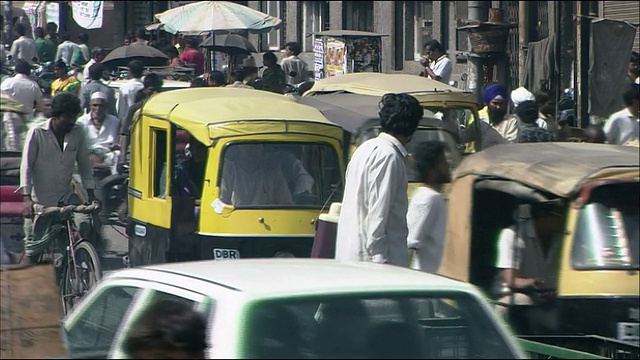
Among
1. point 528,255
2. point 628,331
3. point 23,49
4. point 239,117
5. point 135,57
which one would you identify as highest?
point 23,49

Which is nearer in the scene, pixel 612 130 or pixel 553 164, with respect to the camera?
pixel 553 164

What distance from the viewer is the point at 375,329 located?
4691 mm

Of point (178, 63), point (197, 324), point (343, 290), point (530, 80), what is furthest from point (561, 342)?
point (178, 63)

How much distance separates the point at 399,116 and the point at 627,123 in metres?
5.80

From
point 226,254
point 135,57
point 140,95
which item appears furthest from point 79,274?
point 135,57

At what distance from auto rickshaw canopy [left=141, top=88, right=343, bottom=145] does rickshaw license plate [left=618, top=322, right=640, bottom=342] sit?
13.5 feet

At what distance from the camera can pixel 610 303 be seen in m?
6.28

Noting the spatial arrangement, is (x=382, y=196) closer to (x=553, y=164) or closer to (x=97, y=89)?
(x=553, y=164)

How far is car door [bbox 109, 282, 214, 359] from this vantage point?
4.56 meters

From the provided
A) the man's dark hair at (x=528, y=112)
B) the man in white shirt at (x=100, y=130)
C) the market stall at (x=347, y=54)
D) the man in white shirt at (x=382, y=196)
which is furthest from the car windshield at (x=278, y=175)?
the market stall at (x=347, y=54)

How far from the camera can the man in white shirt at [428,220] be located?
7.36 m

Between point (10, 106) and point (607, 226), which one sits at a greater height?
point (10, 106)

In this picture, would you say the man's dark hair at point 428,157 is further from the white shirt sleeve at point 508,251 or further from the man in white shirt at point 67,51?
the man in white shirt at point 67,51

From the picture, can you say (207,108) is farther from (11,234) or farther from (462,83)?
(462,83)
